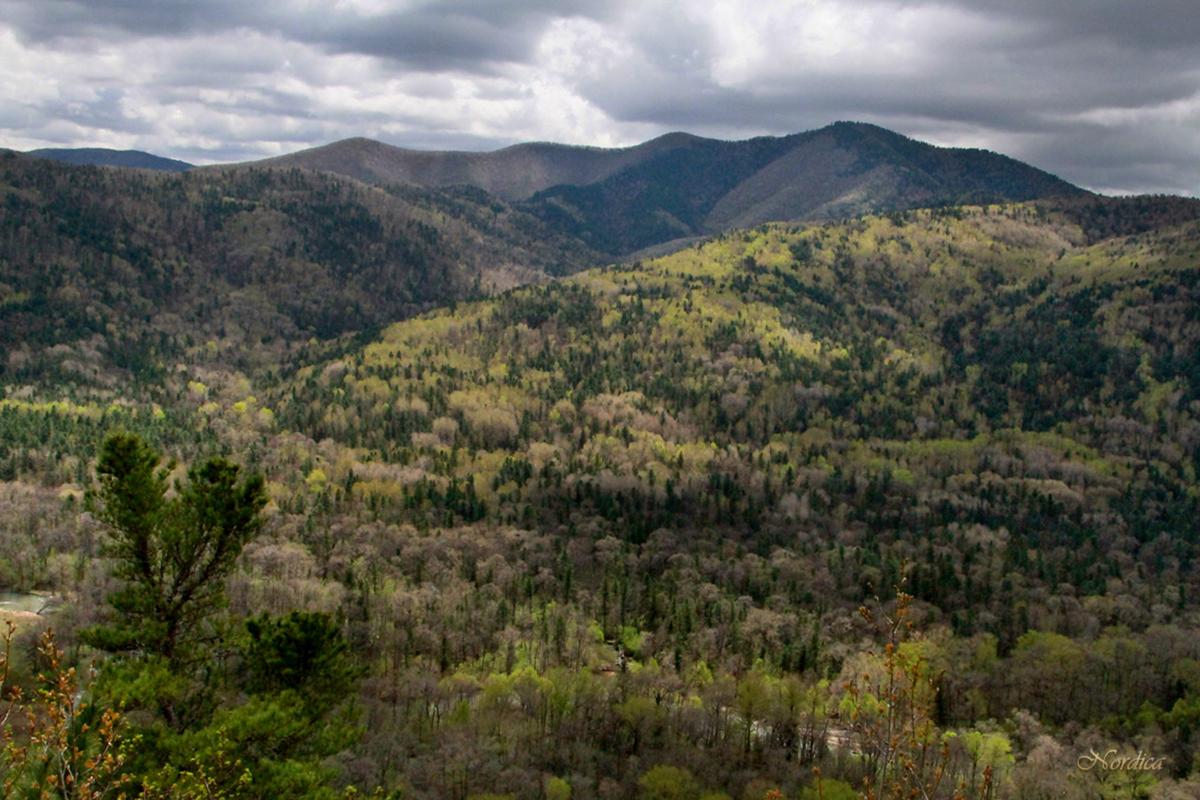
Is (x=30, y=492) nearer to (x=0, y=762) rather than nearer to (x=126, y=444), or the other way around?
(x=126, y=444)

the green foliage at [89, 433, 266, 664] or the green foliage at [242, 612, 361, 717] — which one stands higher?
the green foliage at [89, 433, 266, 664]

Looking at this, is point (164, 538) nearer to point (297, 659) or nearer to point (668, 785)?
point (297, 659)

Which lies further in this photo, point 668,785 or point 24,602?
point 24,602

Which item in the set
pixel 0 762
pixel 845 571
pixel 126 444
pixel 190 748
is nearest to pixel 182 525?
pixel 126 444

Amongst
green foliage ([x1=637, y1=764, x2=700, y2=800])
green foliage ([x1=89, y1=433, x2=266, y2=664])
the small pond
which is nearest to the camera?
green foliage ([x1=89, y1=433, x2=266, y2=664])

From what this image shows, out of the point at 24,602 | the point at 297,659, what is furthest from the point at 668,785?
the point at 24,602

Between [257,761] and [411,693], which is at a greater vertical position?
[257,761]

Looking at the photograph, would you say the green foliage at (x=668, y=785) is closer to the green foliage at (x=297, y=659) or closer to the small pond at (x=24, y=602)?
the green foliage at (x=297, y=659)

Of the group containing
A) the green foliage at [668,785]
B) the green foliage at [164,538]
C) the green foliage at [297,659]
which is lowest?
the green foliage at [668,785]

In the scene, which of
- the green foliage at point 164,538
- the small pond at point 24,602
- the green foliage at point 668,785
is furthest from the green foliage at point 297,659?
the small pond at point 24,602

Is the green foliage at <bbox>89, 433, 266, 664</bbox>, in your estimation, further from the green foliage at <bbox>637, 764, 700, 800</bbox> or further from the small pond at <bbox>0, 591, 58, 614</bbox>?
the small pond at <bbox>0, 591, 58, 614</bbox>

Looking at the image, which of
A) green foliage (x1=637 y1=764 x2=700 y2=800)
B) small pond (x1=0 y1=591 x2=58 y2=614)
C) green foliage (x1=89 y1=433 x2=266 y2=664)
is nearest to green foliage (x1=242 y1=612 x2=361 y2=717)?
green foliage (x1=89 y1=433 x2=266 y2=664)
